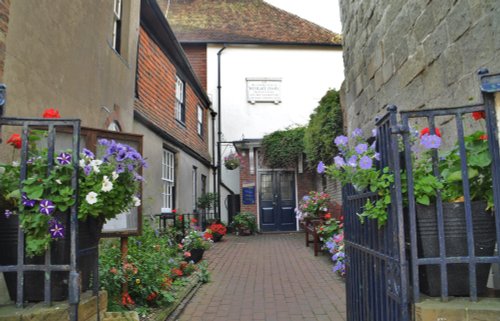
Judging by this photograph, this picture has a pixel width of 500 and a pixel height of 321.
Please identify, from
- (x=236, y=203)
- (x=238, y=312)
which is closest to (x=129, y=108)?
(x=238, y=312)

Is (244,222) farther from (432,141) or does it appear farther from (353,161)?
(432,141)

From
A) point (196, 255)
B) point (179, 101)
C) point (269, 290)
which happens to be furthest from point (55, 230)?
point (179, 101)

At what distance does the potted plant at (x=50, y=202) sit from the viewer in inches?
78.5

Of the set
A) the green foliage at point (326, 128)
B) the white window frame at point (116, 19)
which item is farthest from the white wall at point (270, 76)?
the white window frame at point (116, 19)

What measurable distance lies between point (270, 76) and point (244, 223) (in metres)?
6.28

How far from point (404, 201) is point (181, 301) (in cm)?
393

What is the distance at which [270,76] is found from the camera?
54.3ft

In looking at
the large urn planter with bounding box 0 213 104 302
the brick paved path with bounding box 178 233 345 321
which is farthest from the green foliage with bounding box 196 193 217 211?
the large urn planter with bounding box 0 213 104 302

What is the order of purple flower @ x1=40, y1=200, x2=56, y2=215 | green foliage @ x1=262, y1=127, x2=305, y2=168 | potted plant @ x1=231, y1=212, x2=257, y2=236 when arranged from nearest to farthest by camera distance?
purple flower @ x1=40, y1=200, x2=56, y2=215 < potted plant @ x1=231, y1=212, x2=257, y2=236 < green foliage @ x1=262, y1=127, x2=305, y2=168

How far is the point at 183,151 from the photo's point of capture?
12.0 meters

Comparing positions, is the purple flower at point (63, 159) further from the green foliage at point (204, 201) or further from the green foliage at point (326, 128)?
the green foliage at point (204, 201)

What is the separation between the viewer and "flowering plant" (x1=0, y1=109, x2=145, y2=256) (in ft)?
6.53

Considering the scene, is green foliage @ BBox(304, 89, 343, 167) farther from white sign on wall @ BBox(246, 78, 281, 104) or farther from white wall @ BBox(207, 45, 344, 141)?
white sign on wall @ BBox(246, 78, 281, 104)

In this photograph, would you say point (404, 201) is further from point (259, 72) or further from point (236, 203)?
point (259, 72)
